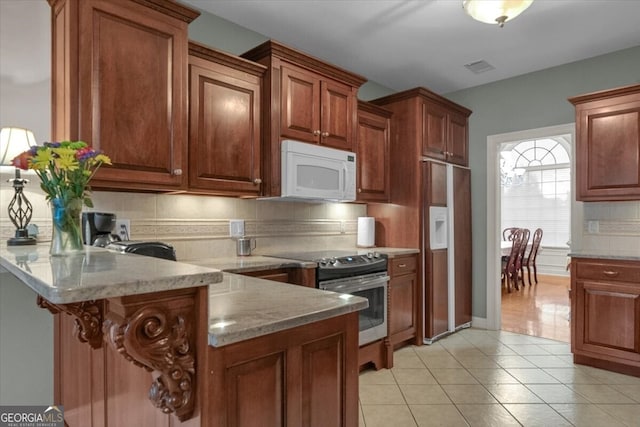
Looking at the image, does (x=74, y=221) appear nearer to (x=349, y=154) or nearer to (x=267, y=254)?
(x=267, y=254)

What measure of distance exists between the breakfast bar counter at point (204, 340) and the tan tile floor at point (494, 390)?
51.9 inches

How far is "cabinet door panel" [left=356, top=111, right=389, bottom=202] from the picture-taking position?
11.5 ft

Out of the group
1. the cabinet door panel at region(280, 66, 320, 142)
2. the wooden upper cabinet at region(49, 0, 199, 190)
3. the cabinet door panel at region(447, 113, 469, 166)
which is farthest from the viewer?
the cabinet door panel at region(447, 113, 469, 166)

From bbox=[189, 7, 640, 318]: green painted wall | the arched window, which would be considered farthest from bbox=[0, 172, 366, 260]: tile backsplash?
the arched window

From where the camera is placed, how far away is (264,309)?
106cm

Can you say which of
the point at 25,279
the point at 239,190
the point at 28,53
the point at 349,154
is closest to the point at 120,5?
the point at 28,53

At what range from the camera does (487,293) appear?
412 cm

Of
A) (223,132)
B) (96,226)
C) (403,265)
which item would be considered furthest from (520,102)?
(96,226)

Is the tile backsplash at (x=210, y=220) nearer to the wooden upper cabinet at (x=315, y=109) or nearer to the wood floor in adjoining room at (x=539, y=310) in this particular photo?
the wooden upper cabinet at (x=315, y=109)

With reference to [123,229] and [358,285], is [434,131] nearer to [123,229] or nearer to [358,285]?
[358,285]

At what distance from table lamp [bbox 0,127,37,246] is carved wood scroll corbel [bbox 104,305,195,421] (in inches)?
54.6

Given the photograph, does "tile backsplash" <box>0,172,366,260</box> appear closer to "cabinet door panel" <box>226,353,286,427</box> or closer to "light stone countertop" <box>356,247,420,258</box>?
"light stone countertop" <box>356,247,420,258</box>

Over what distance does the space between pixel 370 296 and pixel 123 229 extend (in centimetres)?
185

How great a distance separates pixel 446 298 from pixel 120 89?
10.8 feet
